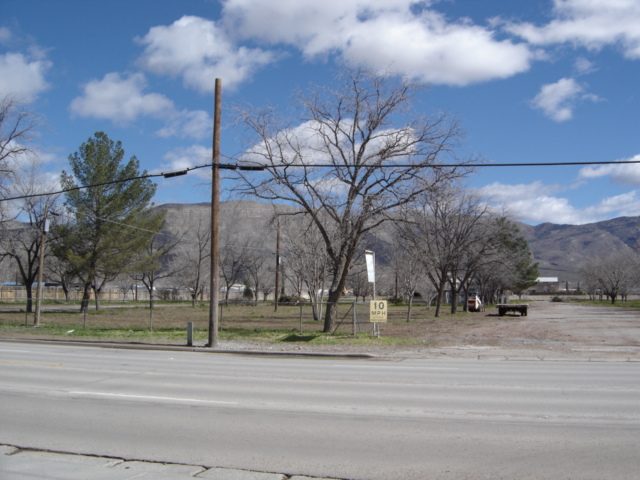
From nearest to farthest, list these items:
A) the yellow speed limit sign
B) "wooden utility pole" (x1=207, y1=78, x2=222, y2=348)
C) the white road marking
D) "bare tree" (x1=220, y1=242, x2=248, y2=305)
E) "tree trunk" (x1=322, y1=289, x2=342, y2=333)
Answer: the white road marking, "wooden utility pole" (x1=207, y1=78, x2=222, y2=348), the yellow speed limit sign, "tree trunk" (x1=322, y1=289, x2=342, y2=333), "bare tree" (x1=220, y1=242, x2=248, y2=305)

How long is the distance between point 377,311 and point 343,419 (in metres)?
15.8

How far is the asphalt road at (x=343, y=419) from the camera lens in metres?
6.61

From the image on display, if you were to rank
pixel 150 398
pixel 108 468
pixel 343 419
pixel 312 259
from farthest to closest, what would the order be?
1. pixel 312 259
2. pixel 150 398
3. pixel 343 419
4. pixel 108 468

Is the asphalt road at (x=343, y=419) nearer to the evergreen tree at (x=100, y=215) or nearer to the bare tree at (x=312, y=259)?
the bare tree at (x=312, y=259)

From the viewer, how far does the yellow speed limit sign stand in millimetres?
24225

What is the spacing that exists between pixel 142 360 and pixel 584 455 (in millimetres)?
13348

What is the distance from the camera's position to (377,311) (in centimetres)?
2442

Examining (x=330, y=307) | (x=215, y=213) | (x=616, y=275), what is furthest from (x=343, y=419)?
(x=616, y=275)

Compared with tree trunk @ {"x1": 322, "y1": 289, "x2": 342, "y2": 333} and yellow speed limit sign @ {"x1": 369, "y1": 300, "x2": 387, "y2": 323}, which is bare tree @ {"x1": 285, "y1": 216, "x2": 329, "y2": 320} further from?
yellow speed limit sign @ {"x1": 369, "y1": 300, "x2": 387, "y2": 323}

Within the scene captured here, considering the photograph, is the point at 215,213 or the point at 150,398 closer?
the point at 150,398

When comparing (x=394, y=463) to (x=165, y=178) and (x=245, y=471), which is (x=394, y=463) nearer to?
(x=245, y=471)

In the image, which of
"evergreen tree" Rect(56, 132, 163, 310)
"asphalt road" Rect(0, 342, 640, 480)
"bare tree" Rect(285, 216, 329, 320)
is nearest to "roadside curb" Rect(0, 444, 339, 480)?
"asphalt road" Rect(0, 342, 640, 480)

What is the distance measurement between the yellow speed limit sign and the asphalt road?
9.02 metres

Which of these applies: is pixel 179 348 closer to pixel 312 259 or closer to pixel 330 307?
pixel 330 307
